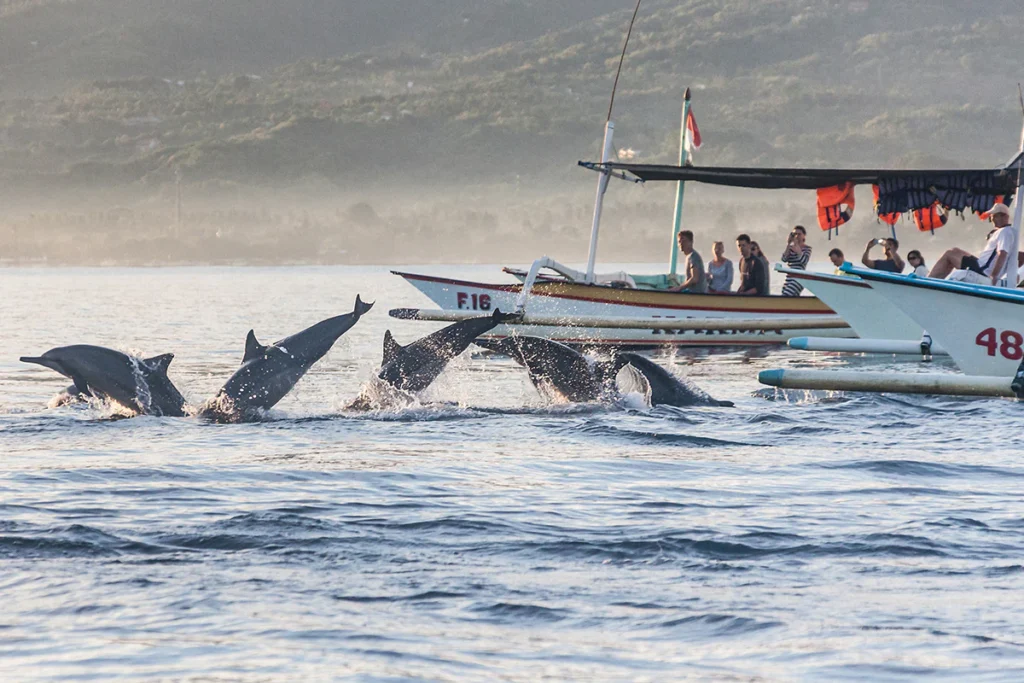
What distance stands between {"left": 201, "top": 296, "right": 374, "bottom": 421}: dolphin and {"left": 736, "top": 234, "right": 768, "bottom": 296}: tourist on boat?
14327 millimetres

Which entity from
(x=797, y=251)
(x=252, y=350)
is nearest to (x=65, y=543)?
(x=252, y=350)

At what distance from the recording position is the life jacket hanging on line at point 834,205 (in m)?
24.8

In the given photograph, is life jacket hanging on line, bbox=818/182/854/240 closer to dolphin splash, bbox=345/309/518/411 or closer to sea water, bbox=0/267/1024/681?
sea water, bbox=0/267/1024/681

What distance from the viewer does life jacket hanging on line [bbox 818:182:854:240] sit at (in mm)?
24812

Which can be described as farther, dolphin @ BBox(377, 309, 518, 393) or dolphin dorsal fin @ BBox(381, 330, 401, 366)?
dolphin dorsal fin @ BBox(381, 330, 401, 366)

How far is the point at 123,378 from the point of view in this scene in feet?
50.2

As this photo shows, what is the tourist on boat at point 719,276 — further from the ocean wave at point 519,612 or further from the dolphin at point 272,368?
the ocean wave at point 519,612

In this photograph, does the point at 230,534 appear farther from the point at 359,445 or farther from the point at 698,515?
the point at 359,445

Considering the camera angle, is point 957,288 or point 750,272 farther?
point 750,272

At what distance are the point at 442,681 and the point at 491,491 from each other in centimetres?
467

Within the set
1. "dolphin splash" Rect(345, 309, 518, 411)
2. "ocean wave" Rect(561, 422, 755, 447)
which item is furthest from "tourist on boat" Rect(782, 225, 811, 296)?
"ocean wave" Rect(561, 422, 755, 447)

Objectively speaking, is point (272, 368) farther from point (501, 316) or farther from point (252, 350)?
point (501, 316)

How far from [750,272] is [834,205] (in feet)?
13.2

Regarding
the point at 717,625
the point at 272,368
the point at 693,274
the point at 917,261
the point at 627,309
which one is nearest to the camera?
the point at 717,625
